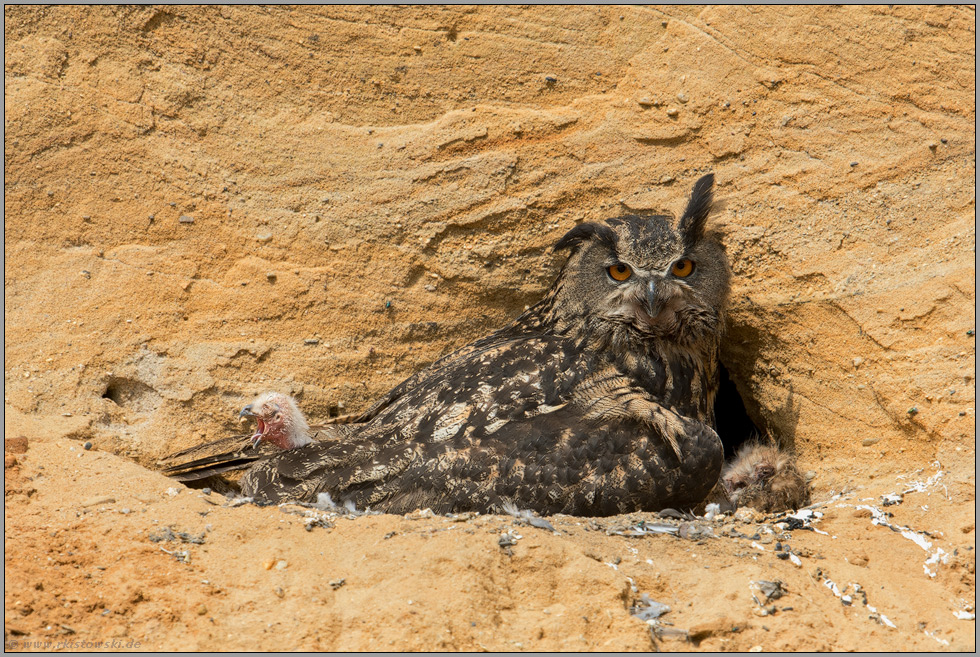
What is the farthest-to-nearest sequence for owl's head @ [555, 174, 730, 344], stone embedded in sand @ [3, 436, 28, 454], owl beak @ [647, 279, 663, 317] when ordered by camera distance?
owl's head @ [555, 174, 730, 344] → owl beak @ [647, 279, 663, 317] → stone embedded in sand @ [3, 436, 28, 454]

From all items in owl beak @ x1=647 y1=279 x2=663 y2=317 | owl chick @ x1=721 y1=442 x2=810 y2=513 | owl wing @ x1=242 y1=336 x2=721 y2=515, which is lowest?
owl chick @ x1=721 y1=442 x2=810 y2=513

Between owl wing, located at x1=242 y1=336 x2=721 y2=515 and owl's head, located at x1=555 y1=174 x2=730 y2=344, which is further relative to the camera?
owl's head, located at x1=555 y1=174 x2=730 y2=344

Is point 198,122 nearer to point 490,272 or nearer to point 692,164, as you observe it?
point 490,272

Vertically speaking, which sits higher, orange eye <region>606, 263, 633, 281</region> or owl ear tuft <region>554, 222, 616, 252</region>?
owl ear tuft <region>554, 222, 616, 252</region>

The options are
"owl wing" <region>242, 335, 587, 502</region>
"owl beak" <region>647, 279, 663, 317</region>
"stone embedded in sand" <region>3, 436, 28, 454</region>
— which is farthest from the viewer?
"owl beak" <region>647, 279, 663, 317</region>

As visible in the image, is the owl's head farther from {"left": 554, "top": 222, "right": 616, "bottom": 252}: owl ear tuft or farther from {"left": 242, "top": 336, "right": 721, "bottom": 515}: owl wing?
{"left": 242, "top": 336, "right": 721, "bottom": 515}: owl wing

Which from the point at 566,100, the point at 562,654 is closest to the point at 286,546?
the point at 562,654

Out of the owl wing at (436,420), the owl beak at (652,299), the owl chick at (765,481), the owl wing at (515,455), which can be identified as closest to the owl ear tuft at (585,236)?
the owl beak at (652,299)

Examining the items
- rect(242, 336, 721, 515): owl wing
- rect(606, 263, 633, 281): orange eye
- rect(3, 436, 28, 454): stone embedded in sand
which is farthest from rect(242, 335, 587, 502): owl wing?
rect(3, 436, 28, 454): stone embedded in sand
